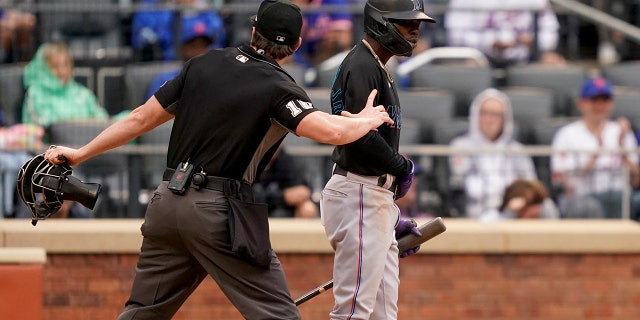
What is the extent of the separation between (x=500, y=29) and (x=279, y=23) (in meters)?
6.24

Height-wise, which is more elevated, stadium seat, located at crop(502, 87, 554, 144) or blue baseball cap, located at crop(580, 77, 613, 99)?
blue baseball cap, located at crop(580, 77, 613, 99)

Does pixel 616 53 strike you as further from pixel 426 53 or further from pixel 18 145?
pixel 18 145

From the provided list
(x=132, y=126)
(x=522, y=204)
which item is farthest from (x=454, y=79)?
(x=132, y=126)

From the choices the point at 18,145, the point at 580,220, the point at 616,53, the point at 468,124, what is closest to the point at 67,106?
the point at 18,145

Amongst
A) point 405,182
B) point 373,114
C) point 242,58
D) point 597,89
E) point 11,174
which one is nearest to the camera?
point 373,114

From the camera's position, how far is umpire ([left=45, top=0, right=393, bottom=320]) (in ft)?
16.9

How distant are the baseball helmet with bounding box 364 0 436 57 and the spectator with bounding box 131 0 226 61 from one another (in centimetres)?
444

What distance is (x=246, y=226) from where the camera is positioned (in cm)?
522

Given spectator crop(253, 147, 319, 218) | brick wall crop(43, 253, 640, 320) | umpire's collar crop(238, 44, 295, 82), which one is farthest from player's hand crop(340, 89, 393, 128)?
spectator crop(253, 147, 319, 218)

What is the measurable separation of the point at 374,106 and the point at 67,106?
Result: 171 inches

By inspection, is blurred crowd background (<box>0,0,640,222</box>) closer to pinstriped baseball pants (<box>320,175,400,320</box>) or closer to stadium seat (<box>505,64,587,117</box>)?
stadium seat (<box>505,64,587,117</box>)

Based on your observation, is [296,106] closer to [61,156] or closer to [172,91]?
[172,91]

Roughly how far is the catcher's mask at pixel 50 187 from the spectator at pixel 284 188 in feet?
9.72

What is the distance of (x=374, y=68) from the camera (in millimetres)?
5559
